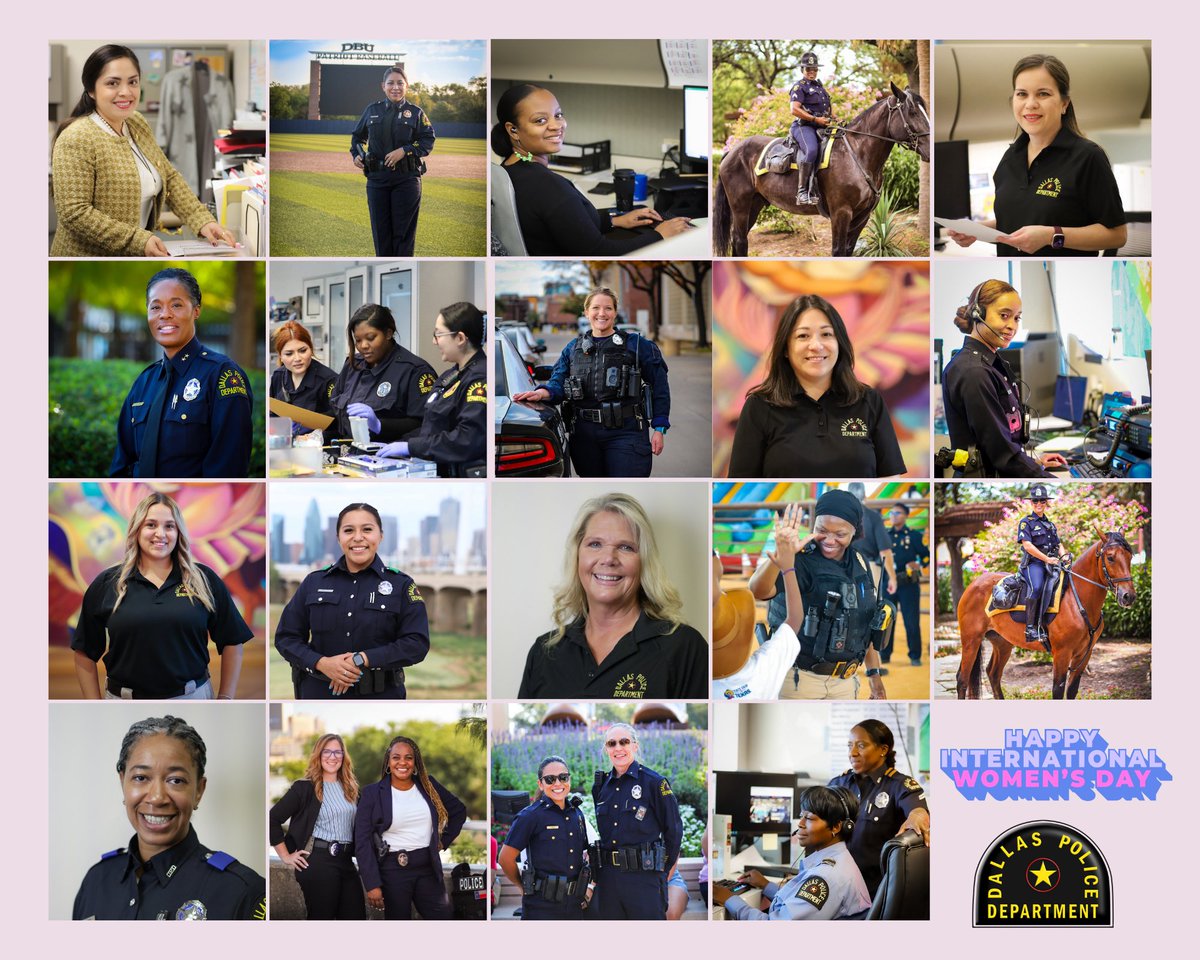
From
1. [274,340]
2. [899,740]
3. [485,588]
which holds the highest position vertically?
[274,340]

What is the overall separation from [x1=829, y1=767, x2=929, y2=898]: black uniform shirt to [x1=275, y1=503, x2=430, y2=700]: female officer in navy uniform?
197 centimetres

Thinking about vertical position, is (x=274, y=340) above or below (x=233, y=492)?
above

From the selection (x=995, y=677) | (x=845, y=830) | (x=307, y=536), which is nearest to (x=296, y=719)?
(x=307, y=536)

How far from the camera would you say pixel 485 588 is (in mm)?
8398

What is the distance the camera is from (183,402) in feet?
27.4

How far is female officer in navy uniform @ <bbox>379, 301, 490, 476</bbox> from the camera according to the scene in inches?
328

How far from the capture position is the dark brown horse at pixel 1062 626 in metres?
8.47

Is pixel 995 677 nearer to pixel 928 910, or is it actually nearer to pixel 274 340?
pixel 928 910

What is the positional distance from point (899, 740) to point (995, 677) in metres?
0.49

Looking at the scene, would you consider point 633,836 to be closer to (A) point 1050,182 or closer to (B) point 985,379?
(B) point 985,379

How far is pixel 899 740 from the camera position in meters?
8.47

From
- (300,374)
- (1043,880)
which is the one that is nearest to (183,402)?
(300,374)

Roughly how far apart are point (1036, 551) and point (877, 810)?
1294 millimetres

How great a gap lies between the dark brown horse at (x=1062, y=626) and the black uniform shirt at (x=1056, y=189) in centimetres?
131
